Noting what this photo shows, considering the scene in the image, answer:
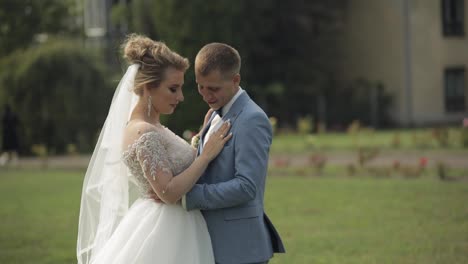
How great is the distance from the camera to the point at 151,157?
5113 mm

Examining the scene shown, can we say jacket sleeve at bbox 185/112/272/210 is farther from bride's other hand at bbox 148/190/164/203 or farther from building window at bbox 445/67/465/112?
building window at bbox 445/67/465/112

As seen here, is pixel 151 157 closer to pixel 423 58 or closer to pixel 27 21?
pixel 27 21

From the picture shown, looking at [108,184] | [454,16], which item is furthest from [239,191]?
[454,16]

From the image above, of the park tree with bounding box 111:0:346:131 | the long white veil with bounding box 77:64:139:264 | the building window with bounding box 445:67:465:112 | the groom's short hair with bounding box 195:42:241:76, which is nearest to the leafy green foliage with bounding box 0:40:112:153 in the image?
the park tree with bounding box 111:0:346:131

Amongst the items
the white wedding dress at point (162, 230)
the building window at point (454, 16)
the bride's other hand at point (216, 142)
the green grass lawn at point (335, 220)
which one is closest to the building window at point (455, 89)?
the building window at point (454, 16)

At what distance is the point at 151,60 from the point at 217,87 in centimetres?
55

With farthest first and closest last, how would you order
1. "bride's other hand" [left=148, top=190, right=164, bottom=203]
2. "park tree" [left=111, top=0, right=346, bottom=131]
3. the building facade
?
the building facade < "park tree" [left=111, top=0, right=346, bottom=131] < "bride's other hand" [left=148, top=190, right=164, bottom=203]

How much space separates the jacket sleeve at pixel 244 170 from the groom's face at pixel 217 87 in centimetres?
20

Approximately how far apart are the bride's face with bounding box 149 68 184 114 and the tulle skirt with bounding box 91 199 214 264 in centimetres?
62

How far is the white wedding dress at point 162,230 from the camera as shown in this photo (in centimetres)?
519

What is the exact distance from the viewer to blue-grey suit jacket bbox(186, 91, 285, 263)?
16.1 ft

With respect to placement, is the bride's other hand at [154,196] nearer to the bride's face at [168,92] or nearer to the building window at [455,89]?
the bride's face at [168,92]

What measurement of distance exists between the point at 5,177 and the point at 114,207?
15.9 m

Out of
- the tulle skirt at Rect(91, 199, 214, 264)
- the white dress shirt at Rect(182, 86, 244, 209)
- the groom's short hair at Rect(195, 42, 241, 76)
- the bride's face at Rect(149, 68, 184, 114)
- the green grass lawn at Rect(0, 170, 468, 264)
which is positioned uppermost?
the groom's short hair at Rect(195, 42, 241, 76)
